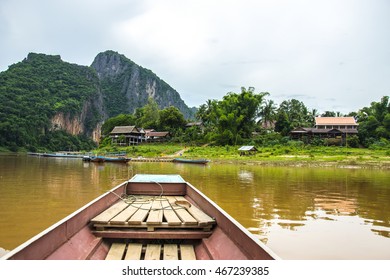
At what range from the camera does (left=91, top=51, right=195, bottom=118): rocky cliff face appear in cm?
13088

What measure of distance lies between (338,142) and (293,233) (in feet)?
141

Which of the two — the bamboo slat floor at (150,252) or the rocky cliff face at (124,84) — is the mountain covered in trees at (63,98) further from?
the bamboo slat floor at (150,252)

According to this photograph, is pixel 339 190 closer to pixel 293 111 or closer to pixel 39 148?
pixel 293 111

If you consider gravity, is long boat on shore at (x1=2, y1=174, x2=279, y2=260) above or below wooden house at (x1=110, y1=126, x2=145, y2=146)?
below

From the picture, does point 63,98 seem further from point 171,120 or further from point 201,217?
point 201,217

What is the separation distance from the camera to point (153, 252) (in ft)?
12.3

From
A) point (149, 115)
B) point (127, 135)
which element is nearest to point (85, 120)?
point (149, 115)

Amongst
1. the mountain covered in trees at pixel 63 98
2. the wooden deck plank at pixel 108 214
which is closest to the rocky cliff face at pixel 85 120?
the mountain covered in trees at pixel 63 98

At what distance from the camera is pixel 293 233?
6117mm

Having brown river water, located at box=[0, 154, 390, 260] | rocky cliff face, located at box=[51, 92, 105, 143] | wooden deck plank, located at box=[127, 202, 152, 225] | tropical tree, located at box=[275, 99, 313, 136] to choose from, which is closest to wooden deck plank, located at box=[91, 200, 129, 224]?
wooden deck plank, located at box=[127, 202, 152, 225]

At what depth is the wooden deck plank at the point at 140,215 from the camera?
163 inches

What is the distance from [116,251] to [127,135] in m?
60.6

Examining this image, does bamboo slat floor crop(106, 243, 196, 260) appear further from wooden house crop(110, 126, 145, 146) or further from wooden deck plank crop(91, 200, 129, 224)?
wooden house crop(110, 126, 145, 146)

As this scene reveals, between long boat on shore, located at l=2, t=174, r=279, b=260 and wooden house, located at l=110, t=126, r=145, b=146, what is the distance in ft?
190
